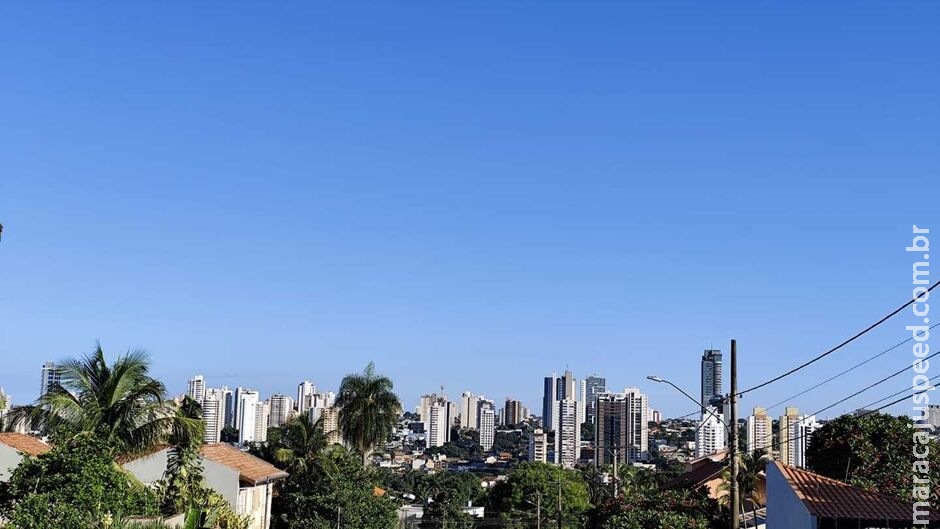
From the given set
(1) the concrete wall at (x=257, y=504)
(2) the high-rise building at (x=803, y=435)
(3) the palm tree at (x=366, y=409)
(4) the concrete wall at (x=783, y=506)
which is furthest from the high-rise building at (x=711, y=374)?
(4) the concrete wall at (x=783, y=506)

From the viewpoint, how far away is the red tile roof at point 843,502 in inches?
1105

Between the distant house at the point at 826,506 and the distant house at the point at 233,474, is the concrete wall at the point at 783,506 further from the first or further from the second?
the distant house at the point at 233,474

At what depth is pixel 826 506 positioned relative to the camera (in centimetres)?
2875

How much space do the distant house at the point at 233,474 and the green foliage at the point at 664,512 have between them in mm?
15187

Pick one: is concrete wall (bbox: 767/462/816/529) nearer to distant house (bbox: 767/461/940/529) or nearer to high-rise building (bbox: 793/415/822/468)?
distant house (bbox: 767/461/940/529)

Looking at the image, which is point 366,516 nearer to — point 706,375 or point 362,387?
point 362,387

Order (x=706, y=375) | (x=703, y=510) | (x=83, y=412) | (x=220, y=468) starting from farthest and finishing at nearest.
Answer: (x=706, y=375)
(x=703, y=510)
(x=220, y=468)
(x=83, y=412)

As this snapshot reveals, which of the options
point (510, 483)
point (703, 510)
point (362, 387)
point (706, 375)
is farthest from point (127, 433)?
point (706, 375)

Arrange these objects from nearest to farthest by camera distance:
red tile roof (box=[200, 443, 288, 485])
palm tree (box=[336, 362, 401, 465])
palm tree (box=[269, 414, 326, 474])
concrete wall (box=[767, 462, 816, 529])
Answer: concrete wall (box=[767, 462, 816, 529])
red tile roof (box=[200, 443, 288, 485])
palm tree (box=[269, 414, 326, 474])
palm tree (box=[336, 362, 401, 465])

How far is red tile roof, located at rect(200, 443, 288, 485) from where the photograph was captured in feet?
137

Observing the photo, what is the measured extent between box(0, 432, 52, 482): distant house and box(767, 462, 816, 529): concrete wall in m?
23.7

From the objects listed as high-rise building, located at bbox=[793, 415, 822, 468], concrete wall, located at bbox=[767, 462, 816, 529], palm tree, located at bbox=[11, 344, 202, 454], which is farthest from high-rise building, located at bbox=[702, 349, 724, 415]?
palm tree, located at bbox=[11, 344, 202, 454]

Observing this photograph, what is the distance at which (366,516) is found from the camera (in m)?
52.0

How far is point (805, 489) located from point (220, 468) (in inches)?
876
